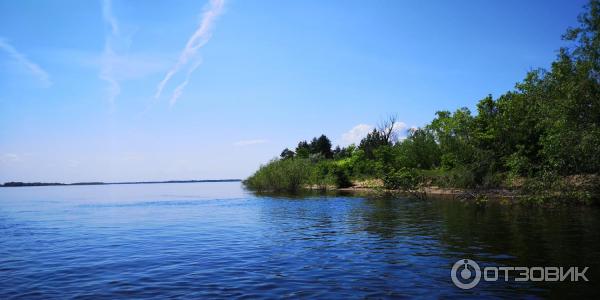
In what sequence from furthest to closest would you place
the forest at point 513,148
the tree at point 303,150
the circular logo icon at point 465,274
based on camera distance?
the tree at point 303,150 < the forest at point 513,148 < the circular logo icon at point 465,274

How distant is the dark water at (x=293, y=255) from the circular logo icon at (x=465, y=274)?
26 centimetres

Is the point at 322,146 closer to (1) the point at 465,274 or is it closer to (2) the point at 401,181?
(2) the point at 401,181

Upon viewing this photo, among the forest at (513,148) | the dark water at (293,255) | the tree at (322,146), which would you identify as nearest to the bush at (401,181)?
the forest at (513,148)

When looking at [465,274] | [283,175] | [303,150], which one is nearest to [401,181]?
[283,175]

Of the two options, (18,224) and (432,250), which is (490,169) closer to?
(432,250)

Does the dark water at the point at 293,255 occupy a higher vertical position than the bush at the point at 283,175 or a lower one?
lower

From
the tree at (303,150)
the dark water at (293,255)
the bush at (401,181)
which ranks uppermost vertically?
the tree at (303,150)

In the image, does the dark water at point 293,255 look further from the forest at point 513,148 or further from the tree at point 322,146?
the tree at point 322,146

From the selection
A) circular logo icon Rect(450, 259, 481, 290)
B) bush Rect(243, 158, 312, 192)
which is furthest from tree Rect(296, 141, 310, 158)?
circular logo icon Rect(450, 259, 481, 290)

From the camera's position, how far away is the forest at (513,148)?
95.9 feet

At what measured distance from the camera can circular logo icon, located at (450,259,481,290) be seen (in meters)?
12.7

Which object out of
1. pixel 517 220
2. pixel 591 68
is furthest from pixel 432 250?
pixel 591 68

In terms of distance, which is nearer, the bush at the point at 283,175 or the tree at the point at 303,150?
the bush at the point at 283,175

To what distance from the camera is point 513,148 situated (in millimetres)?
57906
